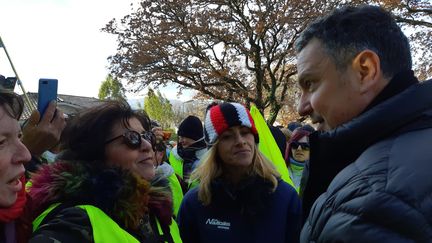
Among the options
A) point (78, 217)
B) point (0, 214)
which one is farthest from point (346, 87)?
point (0, 214)

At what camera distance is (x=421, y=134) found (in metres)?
1.10

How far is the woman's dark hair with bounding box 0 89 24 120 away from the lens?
1.59 m

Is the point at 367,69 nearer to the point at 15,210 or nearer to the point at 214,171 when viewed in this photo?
the point at 15,210

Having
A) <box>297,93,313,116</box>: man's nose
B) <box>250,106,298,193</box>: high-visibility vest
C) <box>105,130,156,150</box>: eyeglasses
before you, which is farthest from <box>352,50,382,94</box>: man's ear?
<box>250,106,298,193</box>: high-visibility vest

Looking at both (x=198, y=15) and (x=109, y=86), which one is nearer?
(x=198, y=15)

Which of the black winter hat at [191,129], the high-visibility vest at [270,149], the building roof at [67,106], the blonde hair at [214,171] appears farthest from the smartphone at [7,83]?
the black winter hat at [191,129]

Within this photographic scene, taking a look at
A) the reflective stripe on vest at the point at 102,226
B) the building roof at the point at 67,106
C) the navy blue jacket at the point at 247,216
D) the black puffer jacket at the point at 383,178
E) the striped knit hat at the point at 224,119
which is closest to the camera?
the black puffer jacket at the point at 383,178

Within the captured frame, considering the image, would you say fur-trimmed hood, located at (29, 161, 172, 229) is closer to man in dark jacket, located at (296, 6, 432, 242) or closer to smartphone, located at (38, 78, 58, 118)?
smartphone, located at (38, 78, 58, 118)

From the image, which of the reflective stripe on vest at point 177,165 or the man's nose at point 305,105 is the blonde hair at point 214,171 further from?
the reflective stripe on vest at point 177,165

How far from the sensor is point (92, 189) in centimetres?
180

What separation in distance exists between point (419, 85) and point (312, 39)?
0.43m

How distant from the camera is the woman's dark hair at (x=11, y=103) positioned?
1.59 metres

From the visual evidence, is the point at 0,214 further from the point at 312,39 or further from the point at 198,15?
the point at 198,15

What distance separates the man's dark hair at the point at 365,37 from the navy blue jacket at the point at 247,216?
1.38 meters
